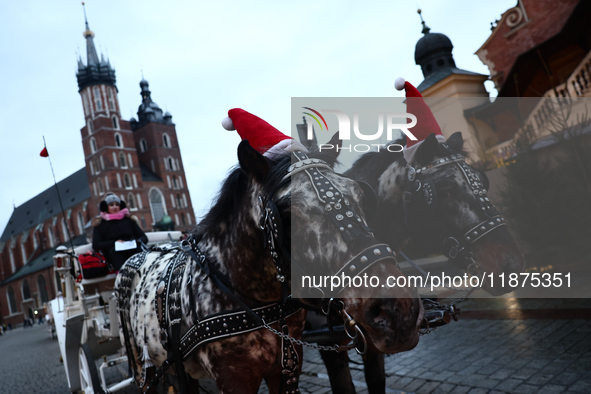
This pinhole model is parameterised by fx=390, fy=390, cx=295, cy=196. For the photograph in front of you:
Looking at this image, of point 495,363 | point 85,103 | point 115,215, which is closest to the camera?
point 495,363

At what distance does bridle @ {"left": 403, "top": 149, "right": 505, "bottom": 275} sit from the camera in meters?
2.42

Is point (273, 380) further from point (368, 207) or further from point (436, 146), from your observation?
point (436, 146)

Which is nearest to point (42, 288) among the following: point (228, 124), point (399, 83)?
point (228, 124)

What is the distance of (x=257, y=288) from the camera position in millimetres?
2057

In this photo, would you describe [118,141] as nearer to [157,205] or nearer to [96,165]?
[96,165]

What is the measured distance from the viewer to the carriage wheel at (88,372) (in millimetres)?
4117

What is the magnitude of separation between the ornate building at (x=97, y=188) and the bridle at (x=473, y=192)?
5029cm

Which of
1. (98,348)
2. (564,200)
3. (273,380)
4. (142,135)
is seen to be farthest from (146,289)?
(142,135)

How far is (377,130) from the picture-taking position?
298 cm

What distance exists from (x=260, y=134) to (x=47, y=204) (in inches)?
3090

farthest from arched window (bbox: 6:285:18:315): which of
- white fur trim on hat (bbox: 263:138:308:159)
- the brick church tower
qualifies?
white fur trim on hat (bbox: 263:138:308:159)

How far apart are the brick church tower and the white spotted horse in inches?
1966

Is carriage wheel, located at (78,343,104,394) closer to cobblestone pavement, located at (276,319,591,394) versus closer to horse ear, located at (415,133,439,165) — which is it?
cobblestone pavement, located at (276,319,591,394)

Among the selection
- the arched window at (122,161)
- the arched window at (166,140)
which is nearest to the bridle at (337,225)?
the arched window at (122,161)
